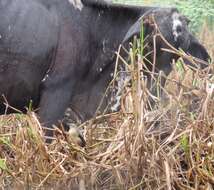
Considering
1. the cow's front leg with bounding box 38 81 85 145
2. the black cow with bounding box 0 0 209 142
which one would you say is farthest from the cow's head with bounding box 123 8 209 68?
the cow's front leg with bounding box 38 81 85 145

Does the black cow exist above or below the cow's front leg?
above

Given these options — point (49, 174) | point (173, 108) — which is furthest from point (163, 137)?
point (49, 174)

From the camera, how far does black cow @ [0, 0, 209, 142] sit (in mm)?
4066

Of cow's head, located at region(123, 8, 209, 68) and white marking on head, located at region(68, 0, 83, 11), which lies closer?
cow's head, located at region(123, 8, 209, 68)

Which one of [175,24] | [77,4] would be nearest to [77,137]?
[175,24]

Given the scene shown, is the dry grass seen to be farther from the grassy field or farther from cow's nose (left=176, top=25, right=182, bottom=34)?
cow's nose (left=176, top=25, right=182, bottom=34)

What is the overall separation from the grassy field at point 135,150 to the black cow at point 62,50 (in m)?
1.17

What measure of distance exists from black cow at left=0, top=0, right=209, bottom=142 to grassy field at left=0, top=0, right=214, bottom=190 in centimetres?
117

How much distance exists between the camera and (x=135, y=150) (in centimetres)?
261

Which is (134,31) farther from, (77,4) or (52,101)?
(52,101)

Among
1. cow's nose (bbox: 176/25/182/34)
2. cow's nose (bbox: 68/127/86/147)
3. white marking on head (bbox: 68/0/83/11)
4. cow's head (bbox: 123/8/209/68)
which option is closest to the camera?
cow's nose (bbox: 68/127/86/147)

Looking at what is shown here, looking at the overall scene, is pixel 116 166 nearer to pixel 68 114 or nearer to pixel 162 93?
pixel 162 93

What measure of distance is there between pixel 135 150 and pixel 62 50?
5.56 ft

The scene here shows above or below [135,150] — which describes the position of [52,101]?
below
